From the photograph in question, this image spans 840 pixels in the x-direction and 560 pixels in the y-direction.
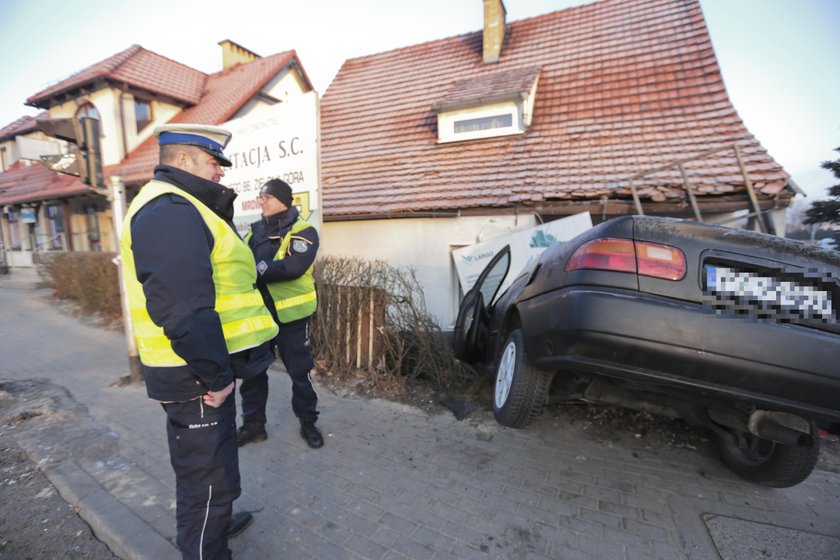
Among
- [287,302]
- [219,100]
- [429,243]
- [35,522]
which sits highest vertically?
[219,100]

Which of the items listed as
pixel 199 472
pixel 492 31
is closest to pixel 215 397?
pixel 199 472

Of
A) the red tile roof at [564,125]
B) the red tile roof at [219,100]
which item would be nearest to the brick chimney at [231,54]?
the red tile roof at [219,100]

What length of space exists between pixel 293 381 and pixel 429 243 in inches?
181

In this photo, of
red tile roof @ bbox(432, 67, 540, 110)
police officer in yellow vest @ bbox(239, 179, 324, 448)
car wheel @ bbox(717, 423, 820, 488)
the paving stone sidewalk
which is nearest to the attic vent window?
red tile roof @ bbox(432, 67, 540, 110)

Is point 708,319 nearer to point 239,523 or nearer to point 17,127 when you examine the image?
point 239,523

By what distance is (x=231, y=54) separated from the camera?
16203 mm

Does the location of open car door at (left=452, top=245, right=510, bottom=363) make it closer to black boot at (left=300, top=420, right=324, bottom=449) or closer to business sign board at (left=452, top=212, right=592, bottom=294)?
business sign board at (left=452, top=212, right=592, bottom=294)

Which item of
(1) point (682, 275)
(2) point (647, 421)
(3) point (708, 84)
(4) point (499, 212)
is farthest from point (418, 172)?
(1) point (682, 275)

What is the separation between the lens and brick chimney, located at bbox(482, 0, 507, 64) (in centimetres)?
987

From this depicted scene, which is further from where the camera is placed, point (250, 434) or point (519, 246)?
point (519, 246)

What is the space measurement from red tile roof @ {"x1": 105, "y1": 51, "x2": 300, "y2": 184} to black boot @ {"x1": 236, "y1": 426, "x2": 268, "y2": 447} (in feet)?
34.3

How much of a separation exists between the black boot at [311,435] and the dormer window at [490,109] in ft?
22.4

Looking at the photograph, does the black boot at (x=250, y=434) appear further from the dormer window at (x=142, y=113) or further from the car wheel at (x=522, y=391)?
the dormer window at (x=142, y=113)

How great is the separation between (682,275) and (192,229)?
2.14 metres
